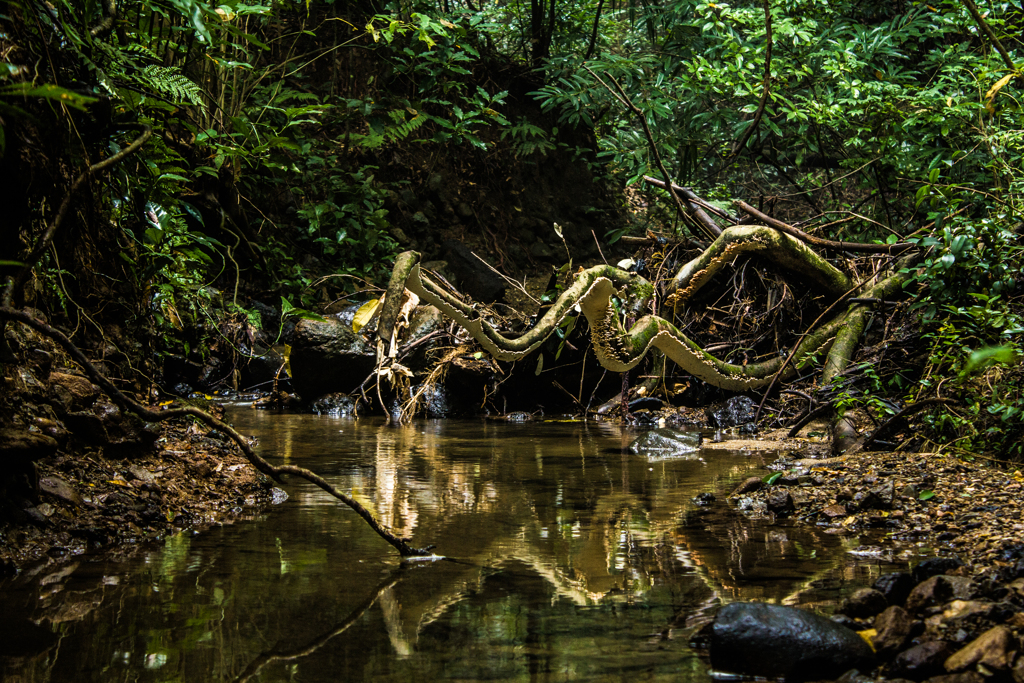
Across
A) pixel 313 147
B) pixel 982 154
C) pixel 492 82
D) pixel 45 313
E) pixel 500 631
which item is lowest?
pixel 500 631

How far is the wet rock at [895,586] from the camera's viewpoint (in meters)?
1.86

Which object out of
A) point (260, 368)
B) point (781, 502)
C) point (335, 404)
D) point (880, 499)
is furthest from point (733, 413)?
point (260, 368)

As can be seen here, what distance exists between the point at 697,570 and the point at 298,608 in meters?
1.18

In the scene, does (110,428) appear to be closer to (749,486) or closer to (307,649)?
(307,649)

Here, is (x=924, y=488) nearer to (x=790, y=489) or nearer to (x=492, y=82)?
(x=790, y=489)

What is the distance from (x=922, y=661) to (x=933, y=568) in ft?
1.67

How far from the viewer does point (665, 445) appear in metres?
4.84

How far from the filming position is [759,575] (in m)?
2.21

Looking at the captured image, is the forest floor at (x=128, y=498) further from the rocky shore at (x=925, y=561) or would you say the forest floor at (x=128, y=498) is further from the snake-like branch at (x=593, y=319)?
the rocky shore at (x=925, y=561)

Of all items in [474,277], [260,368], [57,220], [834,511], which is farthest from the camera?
[474,277]

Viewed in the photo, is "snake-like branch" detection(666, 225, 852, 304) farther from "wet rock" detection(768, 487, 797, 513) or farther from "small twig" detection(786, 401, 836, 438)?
"wet rock" detection(768, 487, 797, 513)

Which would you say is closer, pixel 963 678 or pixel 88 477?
pixel 963 678

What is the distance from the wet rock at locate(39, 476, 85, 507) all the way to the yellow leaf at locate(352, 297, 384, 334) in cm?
479

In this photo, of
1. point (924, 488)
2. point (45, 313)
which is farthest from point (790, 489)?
point (45, 313)
